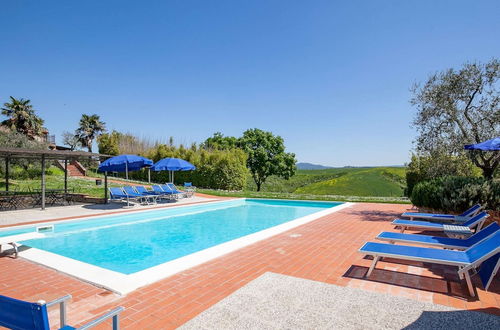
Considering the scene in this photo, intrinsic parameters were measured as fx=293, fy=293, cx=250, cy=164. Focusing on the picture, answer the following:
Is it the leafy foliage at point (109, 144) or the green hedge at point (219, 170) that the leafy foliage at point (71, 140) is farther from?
the green hedge at point (219, 170)

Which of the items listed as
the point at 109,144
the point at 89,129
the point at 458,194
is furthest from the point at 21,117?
the point at 458,194

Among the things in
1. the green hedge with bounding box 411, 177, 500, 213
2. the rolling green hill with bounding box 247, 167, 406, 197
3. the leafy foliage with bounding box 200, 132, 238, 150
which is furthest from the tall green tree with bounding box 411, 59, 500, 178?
the leafy foliage with bounding box 200, 132, 238, 150

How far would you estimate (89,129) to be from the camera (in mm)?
44625

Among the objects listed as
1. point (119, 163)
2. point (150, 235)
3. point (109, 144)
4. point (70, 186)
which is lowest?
point (150, 235)

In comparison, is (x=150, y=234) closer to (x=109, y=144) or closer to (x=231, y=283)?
(x=231, y=283)

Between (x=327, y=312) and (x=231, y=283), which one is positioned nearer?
(x=327, y=312)

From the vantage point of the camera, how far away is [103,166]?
13188 mm

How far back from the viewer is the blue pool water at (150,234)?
704 centimetres

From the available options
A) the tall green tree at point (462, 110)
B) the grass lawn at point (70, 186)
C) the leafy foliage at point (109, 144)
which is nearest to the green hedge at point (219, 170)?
the grass lawn at point (70, 186)

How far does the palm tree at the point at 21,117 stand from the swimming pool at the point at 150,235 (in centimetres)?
2874

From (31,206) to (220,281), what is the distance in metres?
12.7

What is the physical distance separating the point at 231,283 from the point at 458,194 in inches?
300

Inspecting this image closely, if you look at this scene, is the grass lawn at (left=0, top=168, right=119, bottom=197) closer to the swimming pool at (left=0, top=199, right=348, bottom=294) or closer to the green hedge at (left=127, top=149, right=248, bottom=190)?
the green hedge at (left=127, top=149, right=248, bottom=190)

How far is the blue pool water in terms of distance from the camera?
7.04 m
